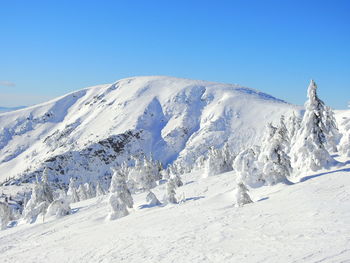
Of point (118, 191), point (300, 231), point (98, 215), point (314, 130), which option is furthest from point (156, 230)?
point (98, 215)

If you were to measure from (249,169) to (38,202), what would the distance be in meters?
50.9

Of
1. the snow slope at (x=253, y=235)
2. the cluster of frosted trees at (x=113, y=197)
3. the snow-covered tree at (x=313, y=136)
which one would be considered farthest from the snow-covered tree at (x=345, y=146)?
the cluster of frosted trees at (x=113, y=197)

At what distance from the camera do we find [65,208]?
61688 mm

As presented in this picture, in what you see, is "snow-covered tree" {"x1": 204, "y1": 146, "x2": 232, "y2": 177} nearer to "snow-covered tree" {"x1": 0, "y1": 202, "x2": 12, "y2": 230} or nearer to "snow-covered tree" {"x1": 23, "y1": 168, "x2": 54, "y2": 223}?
"snow-covered tree" {"x1": 23, "y1": 168, "x2": 54, "y2": 223}

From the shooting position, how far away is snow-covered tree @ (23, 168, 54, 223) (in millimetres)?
65500

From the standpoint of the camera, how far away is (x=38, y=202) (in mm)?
68875

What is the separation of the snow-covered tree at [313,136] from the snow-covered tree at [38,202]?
1961 inches

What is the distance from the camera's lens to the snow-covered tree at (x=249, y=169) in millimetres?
36469

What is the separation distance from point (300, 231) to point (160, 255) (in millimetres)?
8311

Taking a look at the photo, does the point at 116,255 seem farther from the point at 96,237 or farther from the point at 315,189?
the point at 315,189

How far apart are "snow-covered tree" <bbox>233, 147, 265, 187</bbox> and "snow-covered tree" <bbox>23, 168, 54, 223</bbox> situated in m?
42.5

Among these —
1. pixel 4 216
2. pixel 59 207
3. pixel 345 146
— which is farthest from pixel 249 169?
pixel 4 216

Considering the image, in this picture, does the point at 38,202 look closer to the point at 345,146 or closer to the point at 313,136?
the point at 313,136

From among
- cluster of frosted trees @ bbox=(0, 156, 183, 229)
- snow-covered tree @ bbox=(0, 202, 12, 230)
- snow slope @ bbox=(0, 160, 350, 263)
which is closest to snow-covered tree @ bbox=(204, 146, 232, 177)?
cluster of frosted trees @ bbox=(0, 156, 183, 229)
